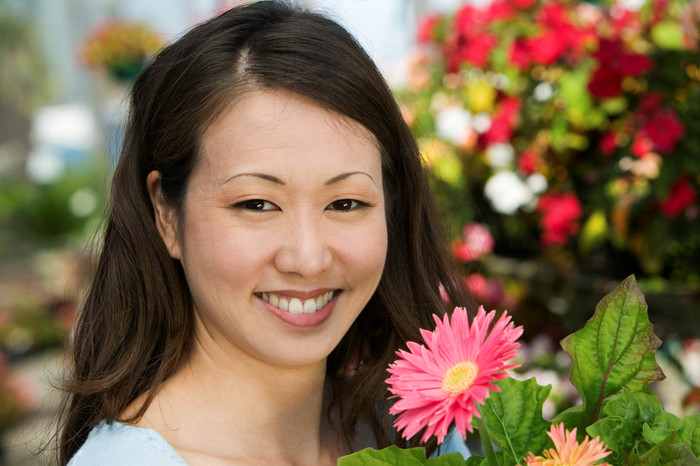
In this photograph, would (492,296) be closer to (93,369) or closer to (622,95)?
(622,95)

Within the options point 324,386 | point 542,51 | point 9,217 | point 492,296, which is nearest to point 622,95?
point 542,51

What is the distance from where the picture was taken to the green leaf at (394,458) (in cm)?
65

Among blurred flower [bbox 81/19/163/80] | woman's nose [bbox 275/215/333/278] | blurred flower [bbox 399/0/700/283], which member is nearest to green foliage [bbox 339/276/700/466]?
woman's nose [bbox 275/215/333/278]

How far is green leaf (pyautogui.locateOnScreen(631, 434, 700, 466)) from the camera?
0.58 m

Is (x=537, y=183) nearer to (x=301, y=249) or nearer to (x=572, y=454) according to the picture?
(x=301, y=249)

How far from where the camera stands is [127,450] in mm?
1089

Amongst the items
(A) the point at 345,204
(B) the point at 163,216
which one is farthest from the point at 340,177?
(B) the point at 163,216

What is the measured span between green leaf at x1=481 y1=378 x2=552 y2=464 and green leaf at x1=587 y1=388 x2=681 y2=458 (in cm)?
5

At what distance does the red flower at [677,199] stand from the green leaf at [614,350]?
1.69 m

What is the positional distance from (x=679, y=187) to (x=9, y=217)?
775 cm

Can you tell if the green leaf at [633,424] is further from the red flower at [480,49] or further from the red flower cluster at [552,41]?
the red flower at [480,49]

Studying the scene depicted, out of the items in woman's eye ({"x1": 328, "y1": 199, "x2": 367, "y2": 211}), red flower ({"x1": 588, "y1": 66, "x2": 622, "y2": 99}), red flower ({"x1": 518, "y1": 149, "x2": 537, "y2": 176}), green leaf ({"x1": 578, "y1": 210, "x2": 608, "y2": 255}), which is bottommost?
woman's eye ({"x1": 328, "y1": 199, "x2": 367, "y2": 211})

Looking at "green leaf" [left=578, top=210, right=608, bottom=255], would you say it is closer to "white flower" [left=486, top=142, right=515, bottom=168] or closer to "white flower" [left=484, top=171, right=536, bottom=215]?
"white flower" [left=484, top=171, right=536, bottom=215]

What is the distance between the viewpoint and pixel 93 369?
128 cm
